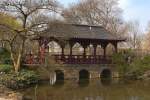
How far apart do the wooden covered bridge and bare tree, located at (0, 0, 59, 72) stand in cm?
218

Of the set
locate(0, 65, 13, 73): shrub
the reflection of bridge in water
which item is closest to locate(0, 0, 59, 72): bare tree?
locate(0, 65, 13, 73): shrub

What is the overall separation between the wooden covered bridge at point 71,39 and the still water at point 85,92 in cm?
375

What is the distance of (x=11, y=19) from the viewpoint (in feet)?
121

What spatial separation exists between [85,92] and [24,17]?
9.49 m

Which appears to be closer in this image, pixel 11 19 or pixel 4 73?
pixel 4 73

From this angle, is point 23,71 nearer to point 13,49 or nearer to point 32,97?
point 13,49

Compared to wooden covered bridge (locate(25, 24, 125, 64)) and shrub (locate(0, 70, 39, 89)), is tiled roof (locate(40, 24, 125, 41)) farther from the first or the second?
shrub (locate(0, 70, 39, 89))

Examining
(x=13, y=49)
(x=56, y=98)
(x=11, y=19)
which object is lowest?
(x=56, y=98)

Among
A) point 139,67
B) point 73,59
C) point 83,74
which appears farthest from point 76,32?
point 139,67

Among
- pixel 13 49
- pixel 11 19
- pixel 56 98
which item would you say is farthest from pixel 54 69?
pixel 56 98

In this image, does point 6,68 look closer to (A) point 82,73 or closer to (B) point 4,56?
(B) point 4,56

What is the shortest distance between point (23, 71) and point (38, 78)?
1889 mm

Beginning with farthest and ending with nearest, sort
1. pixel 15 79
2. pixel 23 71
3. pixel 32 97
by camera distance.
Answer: pixel 23 71 < pixel 15 79 < pixel 32 97

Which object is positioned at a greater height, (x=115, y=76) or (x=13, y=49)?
(x=13, y=49)
